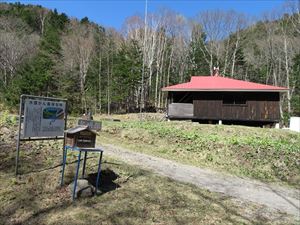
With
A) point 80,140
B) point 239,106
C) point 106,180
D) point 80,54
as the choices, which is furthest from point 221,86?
point 80,54

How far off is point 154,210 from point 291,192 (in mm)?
5007

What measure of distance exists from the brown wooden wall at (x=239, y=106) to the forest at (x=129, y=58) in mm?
9735

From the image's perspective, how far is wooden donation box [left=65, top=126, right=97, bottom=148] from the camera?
658 cm

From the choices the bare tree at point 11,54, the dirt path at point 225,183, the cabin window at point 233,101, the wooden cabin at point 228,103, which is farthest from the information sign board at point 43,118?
the bare tree at point 11,54

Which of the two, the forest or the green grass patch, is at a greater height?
the forest

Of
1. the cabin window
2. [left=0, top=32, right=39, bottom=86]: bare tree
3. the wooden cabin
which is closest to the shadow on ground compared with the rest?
the wooden cabin

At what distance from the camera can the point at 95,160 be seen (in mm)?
8859

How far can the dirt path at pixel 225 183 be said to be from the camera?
8.17 meters

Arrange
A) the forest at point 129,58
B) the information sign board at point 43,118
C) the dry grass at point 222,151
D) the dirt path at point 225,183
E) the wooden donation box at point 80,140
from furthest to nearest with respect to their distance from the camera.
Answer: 1. the forest at point 129,58
2. the dry grass at point 222,151
3. the dirt path at point 225,183
4. the information sign board at point 43,118
5. the wooden donation box at point 80,140

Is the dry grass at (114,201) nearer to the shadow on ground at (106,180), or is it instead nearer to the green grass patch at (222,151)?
the shadow on ground at (106,180)

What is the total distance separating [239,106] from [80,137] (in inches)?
784

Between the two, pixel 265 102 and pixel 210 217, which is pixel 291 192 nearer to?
pixel 210 217

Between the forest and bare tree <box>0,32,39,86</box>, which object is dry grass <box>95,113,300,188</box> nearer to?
the forest

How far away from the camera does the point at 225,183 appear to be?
30.9 ft
